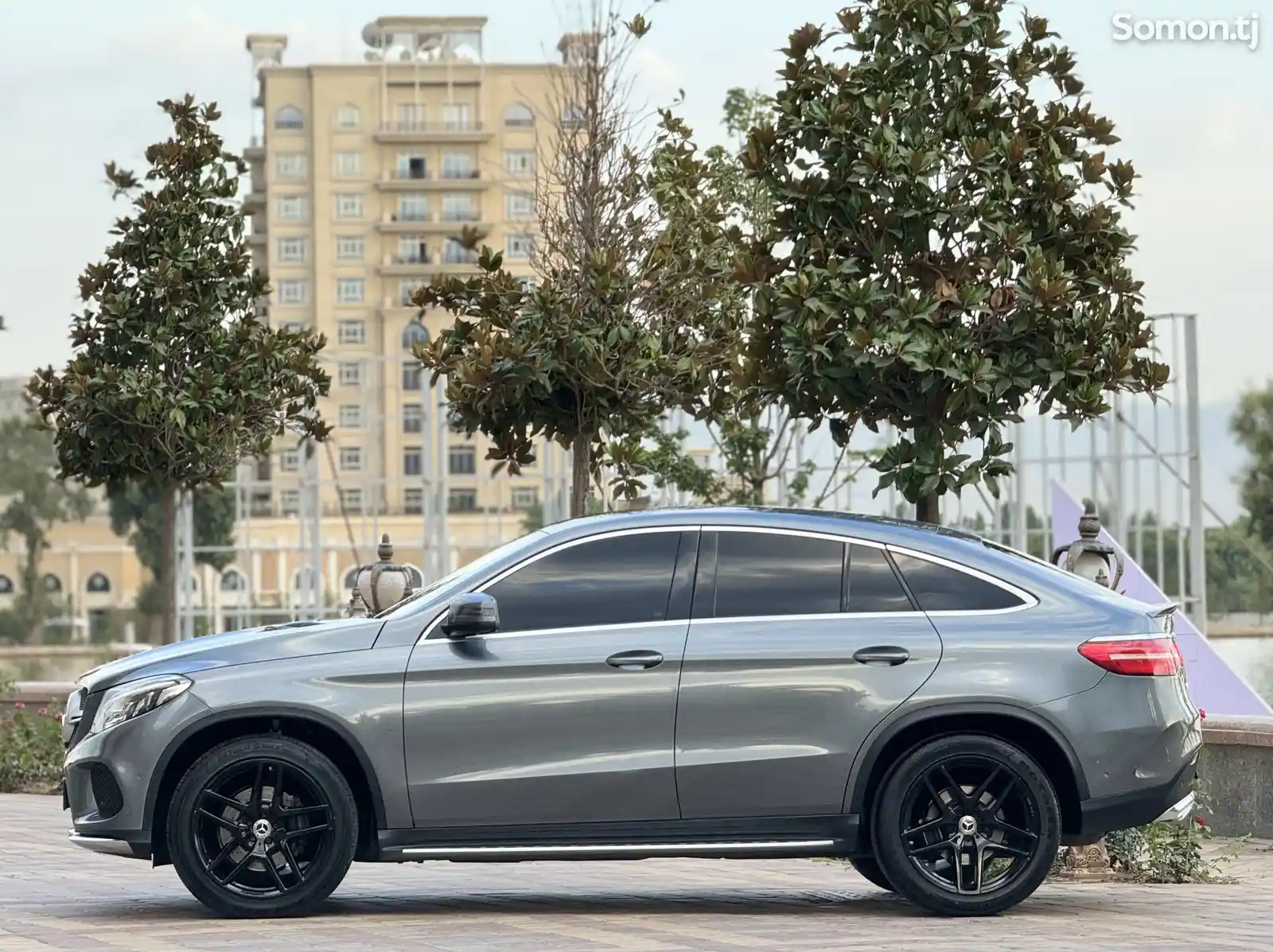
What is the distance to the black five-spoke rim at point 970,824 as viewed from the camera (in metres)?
8.44

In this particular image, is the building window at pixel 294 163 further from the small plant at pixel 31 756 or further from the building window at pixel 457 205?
the small plant at pixel 31 756

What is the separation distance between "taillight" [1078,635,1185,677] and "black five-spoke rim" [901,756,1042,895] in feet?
1.75

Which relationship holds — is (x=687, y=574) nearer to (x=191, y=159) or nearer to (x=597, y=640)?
(x=597, y=640)

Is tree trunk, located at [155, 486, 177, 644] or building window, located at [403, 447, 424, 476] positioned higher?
building window, located at [403, 447, 424, 476]

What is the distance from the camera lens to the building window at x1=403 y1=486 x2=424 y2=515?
116m

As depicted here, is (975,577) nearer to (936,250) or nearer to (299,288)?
(936,250)

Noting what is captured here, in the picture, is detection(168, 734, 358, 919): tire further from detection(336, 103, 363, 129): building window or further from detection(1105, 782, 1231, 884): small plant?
detection(336, 103, 363, 129): building window

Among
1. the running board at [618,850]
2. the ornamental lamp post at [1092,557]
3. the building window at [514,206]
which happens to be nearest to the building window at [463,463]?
the building window at [514,206]

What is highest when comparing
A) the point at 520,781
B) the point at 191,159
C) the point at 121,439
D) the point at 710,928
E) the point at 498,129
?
the point at 498,129

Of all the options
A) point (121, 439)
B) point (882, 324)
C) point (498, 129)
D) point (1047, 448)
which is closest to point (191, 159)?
point (121, 439)

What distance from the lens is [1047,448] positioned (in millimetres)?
27891

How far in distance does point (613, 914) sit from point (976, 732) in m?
1.55

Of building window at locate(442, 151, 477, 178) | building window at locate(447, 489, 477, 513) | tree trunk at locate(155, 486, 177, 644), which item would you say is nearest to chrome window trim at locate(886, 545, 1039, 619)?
tree trunk at locate(155, 486, 177, 644)

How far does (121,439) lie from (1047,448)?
1343 centimetres
